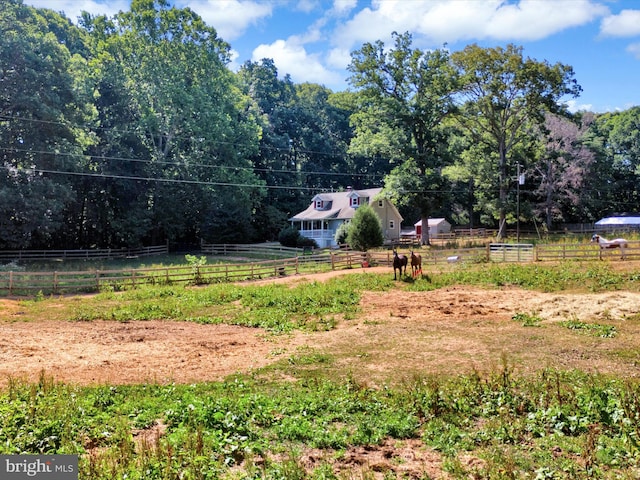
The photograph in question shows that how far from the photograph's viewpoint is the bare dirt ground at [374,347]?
8.82 metres

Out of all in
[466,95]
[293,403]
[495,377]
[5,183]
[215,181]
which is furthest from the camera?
[215,181]

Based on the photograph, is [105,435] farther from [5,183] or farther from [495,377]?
[5,183]

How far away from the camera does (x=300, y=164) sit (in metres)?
69.1

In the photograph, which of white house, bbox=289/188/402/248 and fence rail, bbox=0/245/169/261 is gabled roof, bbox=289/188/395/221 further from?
fence rail, bbox=0/245/169/261

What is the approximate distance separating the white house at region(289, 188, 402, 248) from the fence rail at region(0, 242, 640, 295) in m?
18.0

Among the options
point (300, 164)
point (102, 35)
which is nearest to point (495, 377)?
point (102, 35)

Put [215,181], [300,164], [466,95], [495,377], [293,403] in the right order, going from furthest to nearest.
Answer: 1. [300,164]
2. [215,181]
3. [466,95]
4. [495,377]
5. [293,403]

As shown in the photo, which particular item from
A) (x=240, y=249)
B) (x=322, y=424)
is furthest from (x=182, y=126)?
(x=322, y=424)

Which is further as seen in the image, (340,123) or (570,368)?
(340,123)

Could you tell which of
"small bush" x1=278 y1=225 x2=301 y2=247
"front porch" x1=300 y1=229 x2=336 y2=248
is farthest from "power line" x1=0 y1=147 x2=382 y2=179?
"front porch" x1=300 y1=229 x2=336 y2=248

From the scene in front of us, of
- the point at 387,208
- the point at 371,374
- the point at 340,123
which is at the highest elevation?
the point at 340,123

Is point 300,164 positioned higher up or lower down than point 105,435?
higher up

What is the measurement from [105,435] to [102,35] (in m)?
53.3

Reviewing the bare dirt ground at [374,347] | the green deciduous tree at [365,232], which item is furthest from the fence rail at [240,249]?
the bare dirt ground at [374,347]
